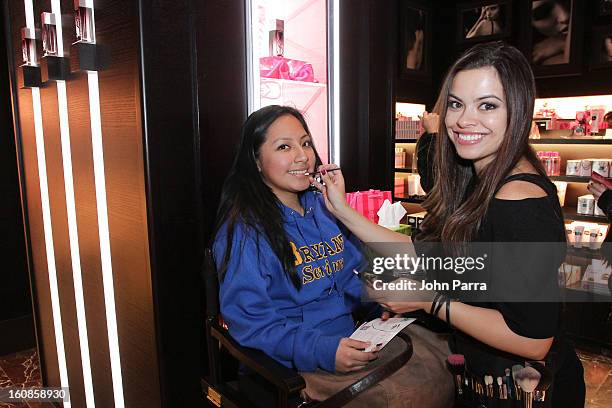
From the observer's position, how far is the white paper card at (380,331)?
4.62 feet

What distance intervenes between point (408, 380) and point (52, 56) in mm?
1801

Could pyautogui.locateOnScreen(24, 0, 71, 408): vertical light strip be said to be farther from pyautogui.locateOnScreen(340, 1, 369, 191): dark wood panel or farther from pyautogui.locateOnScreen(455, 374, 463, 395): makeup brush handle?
pyautogui.locateOnScreen(455, 374, 463, 395): makeup brush handle

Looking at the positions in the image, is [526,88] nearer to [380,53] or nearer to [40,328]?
[380,53]

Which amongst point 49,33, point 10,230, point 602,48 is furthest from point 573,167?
point 10,230

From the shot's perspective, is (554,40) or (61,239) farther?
(554,40)

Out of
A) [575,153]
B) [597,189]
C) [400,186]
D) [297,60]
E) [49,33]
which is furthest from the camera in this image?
[400,186]

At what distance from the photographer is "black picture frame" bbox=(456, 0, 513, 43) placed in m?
4.07

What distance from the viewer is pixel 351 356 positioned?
1.38m

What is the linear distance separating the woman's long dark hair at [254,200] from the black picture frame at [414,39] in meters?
3.11

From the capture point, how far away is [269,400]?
4.97 ft

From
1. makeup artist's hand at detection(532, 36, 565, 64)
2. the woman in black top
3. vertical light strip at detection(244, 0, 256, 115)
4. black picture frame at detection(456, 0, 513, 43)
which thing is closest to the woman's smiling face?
the woman in black top

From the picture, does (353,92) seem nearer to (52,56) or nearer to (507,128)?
(507,128)

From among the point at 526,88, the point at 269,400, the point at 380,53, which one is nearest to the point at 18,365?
the point at 269,400

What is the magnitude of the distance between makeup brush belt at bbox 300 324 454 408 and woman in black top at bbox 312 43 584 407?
13 cm
